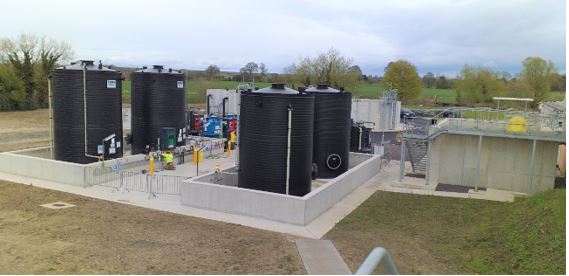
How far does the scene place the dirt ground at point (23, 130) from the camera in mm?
29328

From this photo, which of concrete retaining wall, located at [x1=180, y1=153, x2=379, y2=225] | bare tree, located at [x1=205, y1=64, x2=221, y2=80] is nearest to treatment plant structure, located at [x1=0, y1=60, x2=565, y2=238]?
concrete retaining wall, located at [x1=180, y1=153, x2=379, y2=225]

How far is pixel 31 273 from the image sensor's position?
1012 centimetres

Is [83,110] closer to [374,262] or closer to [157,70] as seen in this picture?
[157,70]

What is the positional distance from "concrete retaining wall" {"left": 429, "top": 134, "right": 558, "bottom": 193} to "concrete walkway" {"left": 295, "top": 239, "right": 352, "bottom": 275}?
10.5 metres

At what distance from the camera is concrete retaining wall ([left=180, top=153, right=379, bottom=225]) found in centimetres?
1447

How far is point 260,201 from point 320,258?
12.6ft

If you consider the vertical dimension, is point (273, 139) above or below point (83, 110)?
below

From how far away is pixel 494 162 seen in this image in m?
20.5

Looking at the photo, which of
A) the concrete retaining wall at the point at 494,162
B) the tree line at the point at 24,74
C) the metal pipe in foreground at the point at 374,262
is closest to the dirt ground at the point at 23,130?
the tree line at the point at 24,74

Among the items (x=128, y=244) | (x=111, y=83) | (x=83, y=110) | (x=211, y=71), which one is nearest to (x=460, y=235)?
(x=128, y=244)

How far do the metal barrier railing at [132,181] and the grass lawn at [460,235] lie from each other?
24.4 feet

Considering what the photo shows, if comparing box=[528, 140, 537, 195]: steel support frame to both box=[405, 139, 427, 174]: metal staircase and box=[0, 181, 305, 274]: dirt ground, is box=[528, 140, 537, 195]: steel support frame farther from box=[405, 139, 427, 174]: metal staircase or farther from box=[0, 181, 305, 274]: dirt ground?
box=[0, 181, 305, 274]: dirt ground

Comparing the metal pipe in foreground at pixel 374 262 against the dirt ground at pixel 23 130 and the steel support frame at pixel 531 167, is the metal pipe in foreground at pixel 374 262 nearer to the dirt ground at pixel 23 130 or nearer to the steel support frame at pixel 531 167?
the steel support frame at pixel 531 167

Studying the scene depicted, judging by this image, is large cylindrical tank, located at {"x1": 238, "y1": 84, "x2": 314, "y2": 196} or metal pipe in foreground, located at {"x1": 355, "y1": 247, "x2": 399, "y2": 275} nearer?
metal pipe in foreground, located at {"x1": 355, "y1": 247, "x2": 399, "y2": 275}
